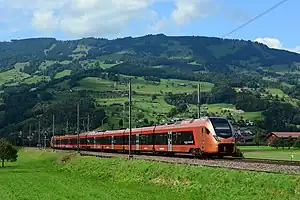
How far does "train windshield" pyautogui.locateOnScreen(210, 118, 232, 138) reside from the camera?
4556 centimetres

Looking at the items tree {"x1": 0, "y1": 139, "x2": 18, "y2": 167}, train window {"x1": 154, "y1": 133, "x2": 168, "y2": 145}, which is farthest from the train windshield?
tree {"x1": 0, "y1": 139, "x2": 18, "y2": 167}

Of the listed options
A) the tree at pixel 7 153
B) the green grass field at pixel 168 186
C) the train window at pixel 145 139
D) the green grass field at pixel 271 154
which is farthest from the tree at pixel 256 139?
the green grass field at pixel 168 186

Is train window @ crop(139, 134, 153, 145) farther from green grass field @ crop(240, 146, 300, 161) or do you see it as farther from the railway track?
the railway track

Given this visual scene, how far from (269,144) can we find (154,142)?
3854 inches

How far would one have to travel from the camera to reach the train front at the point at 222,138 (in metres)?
45.0

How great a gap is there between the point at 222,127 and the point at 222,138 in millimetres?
1265

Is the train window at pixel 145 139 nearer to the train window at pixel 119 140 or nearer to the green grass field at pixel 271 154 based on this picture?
the train window at pixel 119 140

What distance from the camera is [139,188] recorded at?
3947 centimetres

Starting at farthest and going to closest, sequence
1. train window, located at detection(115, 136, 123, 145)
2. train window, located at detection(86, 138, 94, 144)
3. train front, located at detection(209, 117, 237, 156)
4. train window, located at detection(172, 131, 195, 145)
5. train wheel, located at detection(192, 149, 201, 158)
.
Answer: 1. train window, located at detection(86, 138, 94, 144)
2. train window, located at detection(115, 136, 123, 145)
3. train window, located at detection(172, 131, 195, 145)
4. train wheel, located at detection(192, 149, 201, 158)
5. train front, located at detection(209, 117, 237, 156)

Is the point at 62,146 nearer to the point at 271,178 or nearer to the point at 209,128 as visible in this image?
the point at 209,128

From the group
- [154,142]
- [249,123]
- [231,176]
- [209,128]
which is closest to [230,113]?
[249,123]

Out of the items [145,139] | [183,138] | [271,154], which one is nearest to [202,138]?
[183,138]

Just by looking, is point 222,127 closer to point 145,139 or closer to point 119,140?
point 145,139

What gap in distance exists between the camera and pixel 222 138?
45.2 meters
